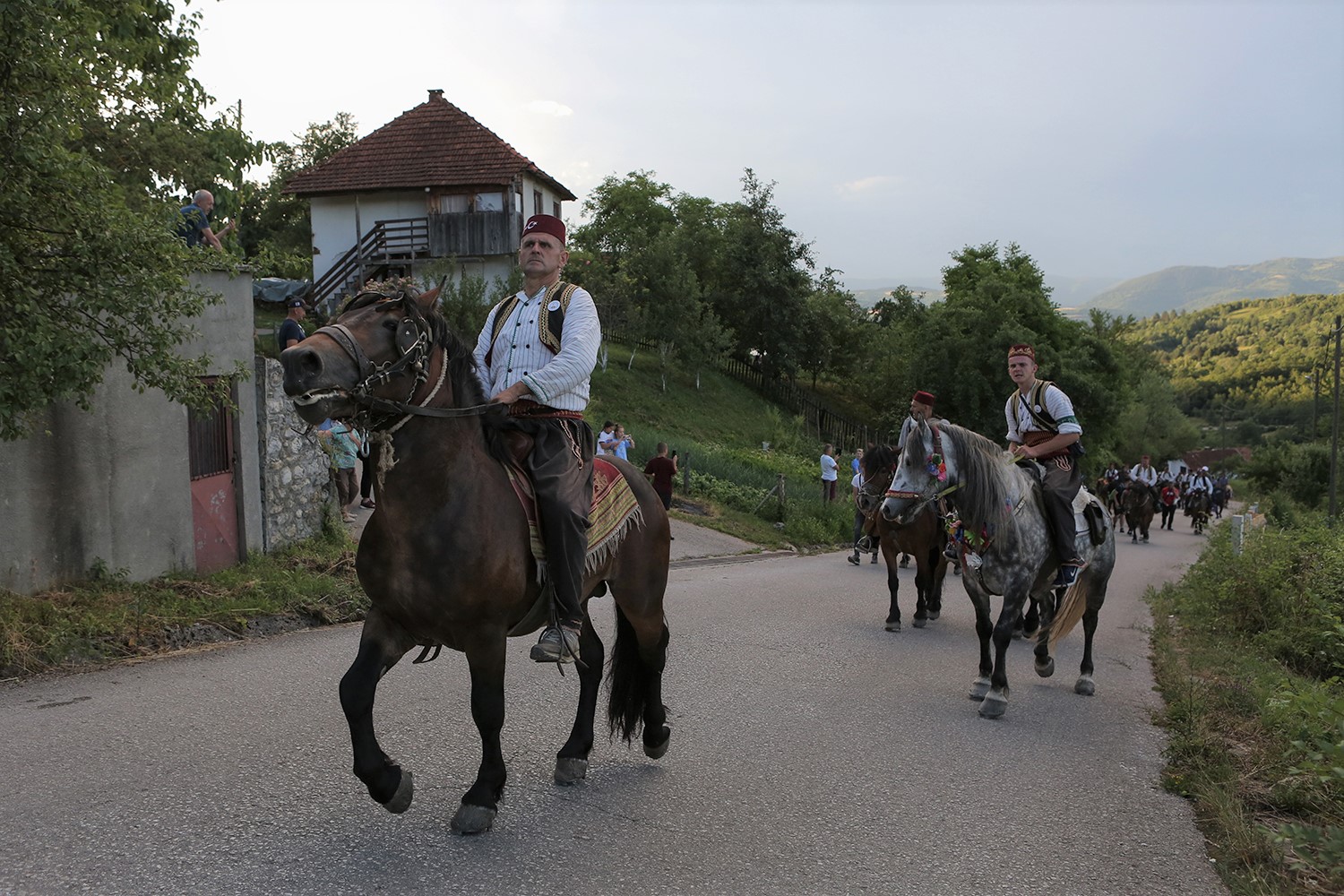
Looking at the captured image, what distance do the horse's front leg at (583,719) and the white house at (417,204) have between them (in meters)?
28.5

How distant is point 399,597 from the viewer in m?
4.21

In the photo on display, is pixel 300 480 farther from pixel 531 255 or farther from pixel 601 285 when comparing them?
pixel 601 285

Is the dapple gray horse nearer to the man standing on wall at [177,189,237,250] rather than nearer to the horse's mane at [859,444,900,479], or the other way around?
the horse's mane at [859,444,900,479]

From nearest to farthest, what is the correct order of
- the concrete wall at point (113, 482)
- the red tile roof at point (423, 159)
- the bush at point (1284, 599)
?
the concrete wall at point (113, 482), the bush at point (1284, 599), the red tile roof at point (423, 159)

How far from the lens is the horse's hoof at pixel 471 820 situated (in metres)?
4.28

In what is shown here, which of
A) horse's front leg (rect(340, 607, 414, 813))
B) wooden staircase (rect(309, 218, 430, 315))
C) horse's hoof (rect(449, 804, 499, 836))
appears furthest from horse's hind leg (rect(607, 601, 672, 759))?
wooden staircase (rect(309, 218, 430, 315))

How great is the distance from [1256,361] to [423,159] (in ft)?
429

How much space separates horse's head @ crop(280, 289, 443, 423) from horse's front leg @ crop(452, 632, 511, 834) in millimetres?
1179

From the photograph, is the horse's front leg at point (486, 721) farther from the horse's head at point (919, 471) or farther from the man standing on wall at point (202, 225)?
the man standing on wall at point (202, 225)

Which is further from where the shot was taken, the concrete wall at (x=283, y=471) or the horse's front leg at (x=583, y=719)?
the concrete wall at (x=283, y=471)

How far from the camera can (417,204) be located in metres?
34.0

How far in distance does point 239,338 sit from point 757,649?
6699 mm

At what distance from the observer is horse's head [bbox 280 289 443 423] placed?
3.69 meters

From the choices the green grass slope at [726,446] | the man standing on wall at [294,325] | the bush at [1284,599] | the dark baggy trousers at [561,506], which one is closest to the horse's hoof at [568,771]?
the dark baggy trousers at [561,506]
